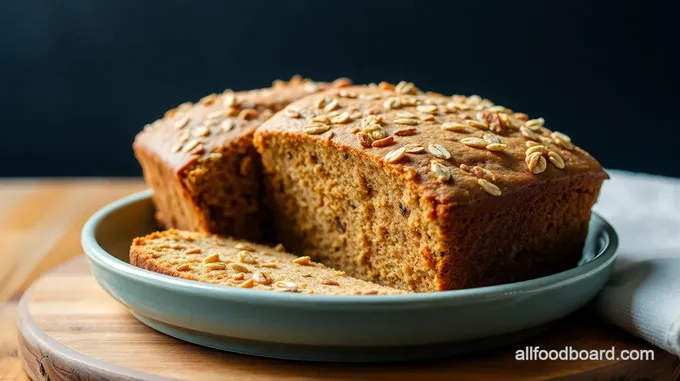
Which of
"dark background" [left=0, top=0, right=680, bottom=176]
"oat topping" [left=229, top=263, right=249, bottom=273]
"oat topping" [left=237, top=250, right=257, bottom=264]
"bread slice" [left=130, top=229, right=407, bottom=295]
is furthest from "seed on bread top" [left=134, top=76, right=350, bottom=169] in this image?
"dark background" [left=0, top=0, right=680, bottom=176]

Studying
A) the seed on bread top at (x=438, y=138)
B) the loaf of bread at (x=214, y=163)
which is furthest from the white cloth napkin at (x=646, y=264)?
the loaf of bread at (x=214, y=163)

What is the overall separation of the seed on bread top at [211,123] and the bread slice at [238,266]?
32 centimetres

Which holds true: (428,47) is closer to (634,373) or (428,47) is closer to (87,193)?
(87,193)

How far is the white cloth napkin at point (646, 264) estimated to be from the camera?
1.98m

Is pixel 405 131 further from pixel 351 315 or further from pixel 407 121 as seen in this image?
pixel 351 315

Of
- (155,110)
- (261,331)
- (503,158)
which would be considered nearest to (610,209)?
(503,158)

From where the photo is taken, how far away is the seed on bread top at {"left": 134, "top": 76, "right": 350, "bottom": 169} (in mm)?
2639

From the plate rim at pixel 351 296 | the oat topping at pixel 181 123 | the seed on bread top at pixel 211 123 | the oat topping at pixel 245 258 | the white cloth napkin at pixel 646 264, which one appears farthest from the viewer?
the oat topping at pixel 181 123

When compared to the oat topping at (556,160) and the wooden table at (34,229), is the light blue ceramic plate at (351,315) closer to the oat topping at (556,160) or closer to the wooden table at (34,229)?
the oat topping at (556,160)

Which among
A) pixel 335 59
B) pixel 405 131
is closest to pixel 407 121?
pixel 405 131

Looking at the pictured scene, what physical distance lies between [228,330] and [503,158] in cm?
89

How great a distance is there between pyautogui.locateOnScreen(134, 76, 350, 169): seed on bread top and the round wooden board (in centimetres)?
63

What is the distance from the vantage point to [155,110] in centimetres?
606

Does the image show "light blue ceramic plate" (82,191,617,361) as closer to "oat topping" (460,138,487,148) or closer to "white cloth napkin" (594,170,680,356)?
"white cloth napkin" (594,170,680,356)
